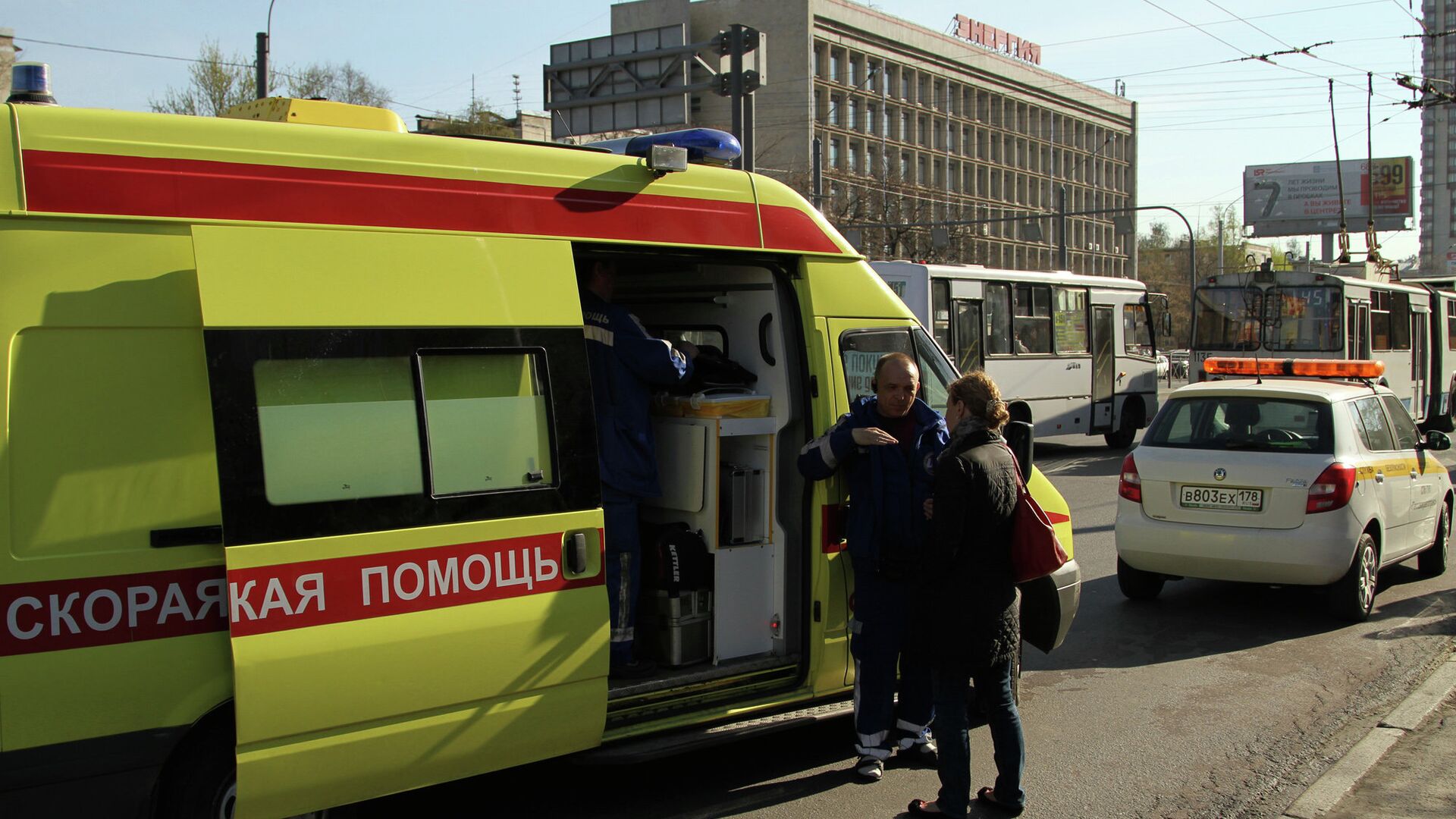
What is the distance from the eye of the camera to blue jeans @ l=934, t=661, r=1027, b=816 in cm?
467

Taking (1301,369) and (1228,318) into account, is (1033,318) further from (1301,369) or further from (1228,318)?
(1301,369)

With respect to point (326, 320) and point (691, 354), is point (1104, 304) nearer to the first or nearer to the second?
point (691, 354)

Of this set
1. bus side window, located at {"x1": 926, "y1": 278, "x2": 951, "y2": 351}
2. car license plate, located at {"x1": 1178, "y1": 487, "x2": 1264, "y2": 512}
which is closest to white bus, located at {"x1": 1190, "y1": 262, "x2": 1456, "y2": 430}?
bus side window, located at {"x1": 926, "y1": 278, "x2": 951, "y2": 351}

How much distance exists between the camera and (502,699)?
430 cm

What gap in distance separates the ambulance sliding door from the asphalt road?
720mm

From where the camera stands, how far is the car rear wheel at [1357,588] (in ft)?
26.4

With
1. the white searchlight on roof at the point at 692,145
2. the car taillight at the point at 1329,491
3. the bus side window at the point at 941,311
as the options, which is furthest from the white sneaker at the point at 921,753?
the bus side window at the point at 941,311

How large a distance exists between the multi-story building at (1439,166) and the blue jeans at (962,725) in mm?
109128

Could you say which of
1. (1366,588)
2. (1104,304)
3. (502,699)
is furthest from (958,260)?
(502,699)

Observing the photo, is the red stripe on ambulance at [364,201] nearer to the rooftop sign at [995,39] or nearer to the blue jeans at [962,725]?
the blue jeans at [962,725]

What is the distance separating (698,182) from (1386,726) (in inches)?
174

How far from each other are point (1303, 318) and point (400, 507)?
20.6 m

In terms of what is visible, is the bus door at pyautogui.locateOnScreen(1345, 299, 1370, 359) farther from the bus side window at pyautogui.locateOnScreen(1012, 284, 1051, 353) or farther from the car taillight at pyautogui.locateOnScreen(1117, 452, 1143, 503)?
the car taillight at pyautogui.locateOnScreen(1117, 452, 1143, 503)

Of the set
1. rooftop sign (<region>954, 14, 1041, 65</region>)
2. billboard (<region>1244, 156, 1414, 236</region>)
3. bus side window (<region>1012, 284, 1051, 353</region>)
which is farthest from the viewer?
rooftop sign (<region>954, 14, 1041, 65</region>)
